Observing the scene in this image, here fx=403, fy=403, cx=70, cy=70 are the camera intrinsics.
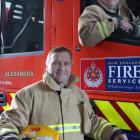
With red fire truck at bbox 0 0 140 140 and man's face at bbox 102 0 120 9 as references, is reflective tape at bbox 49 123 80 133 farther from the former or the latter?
man's face at bbox 102 0 120 9

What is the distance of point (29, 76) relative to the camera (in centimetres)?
330

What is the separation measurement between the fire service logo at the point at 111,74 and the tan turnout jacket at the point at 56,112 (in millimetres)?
114

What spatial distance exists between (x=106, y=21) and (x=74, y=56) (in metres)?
0.38

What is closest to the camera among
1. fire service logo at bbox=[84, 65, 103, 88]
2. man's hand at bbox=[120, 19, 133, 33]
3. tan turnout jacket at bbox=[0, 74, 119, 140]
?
tan turnout jacket at bbox=[0, 74, 119, 140]

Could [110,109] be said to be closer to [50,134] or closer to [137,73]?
[137,73]

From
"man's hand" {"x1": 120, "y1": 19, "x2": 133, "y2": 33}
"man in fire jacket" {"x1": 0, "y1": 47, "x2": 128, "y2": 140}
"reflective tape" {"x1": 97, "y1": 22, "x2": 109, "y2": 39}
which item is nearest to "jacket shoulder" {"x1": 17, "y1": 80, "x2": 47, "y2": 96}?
"man in fire jacket" {"x1": 0, "y1": 47, "x2": 128, "y2": 140}

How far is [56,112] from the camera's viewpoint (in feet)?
8.84

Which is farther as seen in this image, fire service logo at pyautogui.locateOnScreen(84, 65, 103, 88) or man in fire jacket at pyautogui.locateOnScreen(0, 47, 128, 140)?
fire service logo at pyautogui.locateOnScreen(84, 65, 103, 88)

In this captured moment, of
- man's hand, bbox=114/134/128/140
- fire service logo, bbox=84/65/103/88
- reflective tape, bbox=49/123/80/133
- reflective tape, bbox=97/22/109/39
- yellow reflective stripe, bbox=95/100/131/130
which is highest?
reflective tape, bbox=97/22/109/39

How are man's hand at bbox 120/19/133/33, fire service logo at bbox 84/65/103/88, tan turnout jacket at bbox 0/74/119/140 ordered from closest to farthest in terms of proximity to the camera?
tan turnout jacket at bbox 0/74/119/140 → man's hand at bbox 120/19/133/33 → fire service logo at bbox 84/65/103/88

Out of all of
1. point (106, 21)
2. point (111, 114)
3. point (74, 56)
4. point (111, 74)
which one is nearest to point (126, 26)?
point (106, 21)

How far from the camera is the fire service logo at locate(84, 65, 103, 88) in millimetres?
2787

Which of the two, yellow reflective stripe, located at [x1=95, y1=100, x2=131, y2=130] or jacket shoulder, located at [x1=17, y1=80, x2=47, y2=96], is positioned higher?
jacket shoulder, located at [x1=17, y1=80, x2=47, y2=96]

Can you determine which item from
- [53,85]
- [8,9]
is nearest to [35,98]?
[53,85]
